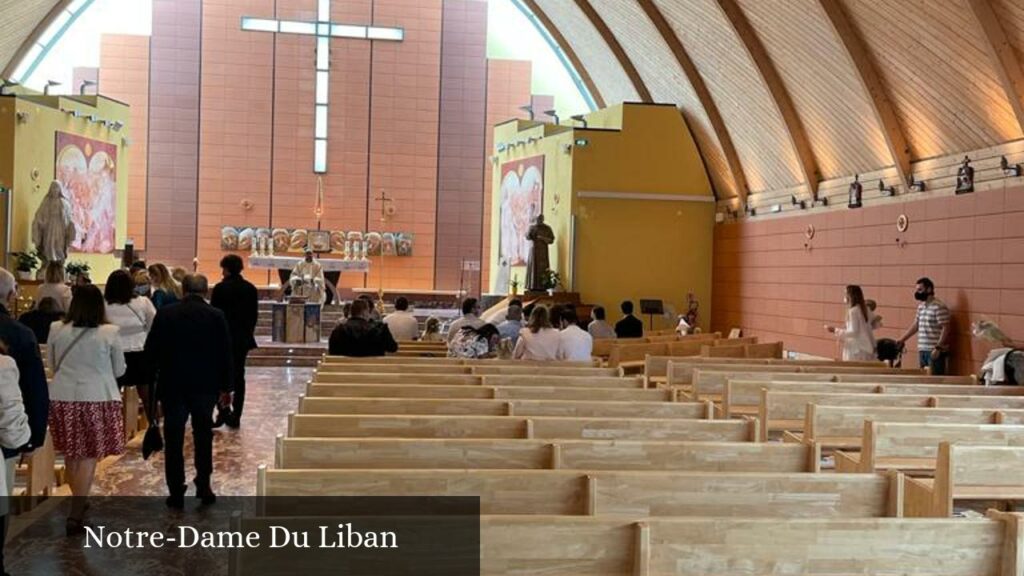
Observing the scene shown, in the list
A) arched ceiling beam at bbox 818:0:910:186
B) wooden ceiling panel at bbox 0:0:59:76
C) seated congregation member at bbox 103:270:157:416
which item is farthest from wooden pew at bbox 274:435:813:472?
wooden ceiling panel at bbox 0:0:59:76

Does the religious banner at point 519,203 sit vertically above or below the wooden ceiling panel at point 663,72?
below

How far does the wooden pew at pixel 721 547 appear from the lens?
256 cm

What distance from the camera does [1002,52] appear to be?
9375mm

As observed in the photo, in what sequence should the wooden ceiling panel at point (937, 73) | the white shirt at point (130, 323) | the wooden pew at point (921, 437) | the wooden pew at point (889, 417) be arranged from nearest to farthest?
the wooden pew at point (921, 437), the wooden pew at point (889, 417), the white shirt at point (130, 323), the wooden ceiling panel at point (937, 73)

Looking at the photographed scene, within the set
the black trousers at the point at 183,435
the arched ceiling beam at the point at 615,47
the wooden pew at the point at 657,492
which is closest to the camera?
the wooden pew at the point at 657,492

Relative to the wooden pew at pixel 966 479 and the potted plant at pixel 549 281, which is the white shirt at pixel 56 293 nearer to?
the wooden pew at pixel 966 479

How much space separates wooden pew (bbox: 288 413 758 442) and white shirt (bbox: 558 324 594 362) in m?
3.39

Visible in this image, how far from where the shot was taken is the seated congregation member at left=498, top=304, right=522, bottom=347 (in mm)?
9516

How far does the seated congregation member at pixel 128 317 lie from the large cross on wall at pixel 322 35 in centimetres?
1522

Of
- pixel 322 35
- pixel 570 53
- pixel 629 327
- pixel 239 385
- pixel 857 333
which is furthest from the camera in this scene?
pixel 570 53

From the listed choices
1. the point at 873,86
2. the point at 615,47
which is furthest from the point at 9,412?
the point at 615,47

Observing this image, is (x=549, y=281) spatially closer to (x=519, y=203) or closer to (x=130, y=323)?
(x=519, y=203)

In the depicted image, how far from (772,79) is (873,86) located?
242cm

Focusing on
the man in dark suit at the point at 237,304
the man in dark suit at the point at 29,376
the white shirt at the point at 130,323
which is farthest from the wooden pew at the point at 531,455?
the man in dark suit at the point at 237,304
